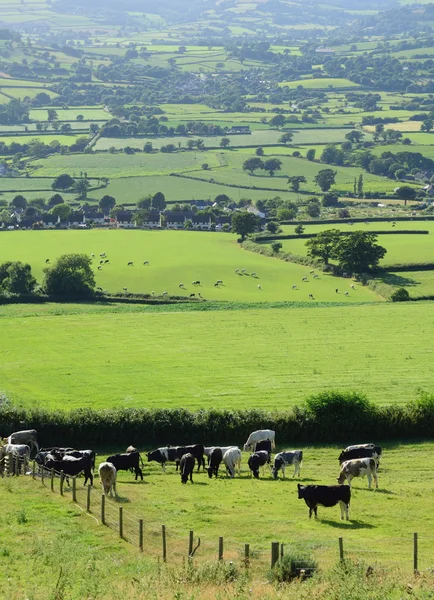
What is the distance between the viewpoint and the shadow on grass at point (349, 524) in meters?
25.6

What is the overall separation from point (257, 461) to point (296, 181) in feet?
396

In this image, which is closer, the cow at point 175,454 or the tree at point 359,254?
the cow at point 175,454

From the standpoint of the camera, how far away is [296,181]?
150 m

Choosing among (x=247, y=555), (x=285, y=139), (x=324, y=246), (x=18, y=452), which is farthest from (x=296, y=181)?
(x=247, y=555)

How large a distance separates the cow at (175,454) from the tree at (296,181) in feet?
387

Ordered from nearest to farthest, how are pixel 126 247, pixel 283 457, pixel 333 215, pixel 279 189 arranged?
pixel 283 457 → pixel 126 247 → pixel 333 215 → pixel 279 189

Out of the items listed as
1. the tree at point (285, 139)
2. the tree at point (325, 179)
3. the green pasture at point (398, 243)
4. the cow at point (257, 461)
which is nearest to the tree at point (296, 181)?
the tree at point (325, 179)

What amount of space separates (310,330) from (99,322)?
1287cm

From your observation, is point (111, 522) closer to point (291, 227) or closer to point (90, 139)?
point (291, 227)

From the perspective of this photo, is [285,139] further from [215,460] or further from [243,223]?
[215,460]

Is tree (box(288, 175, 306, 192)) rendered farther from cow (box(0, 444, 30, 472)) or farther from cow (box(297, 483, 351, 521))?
cow (box(297, 483, 351, 521))

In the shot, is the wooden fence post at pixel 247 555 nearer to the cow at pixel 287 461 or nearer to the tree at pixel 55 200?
the cow at pixel 287 461

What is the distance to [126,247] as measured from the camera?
101125 mm

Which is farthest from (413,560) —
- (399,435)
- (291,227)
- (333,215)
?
(333,215)
